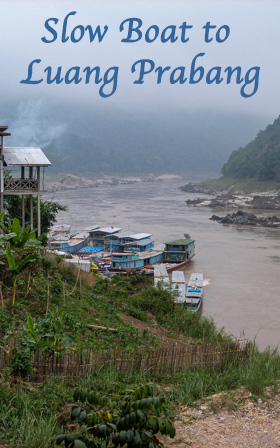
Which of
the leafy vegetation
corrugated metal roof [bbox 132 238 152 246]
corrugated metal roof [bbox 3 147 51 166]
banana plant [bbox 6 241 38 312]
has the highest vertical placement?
corrugated metal roof [bbox 3 147 51 166]

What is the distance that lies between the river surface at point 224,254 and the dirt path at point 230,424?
1.93 meters

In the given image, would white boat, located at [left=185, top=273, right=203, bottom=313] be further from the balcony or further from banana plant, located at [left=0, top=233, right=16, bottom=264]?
banana plant, located at [left=0, top=233, right=16, bottom=264]

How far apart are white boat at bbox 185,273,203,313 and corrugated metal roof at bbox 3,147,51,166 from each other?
19.3 feet

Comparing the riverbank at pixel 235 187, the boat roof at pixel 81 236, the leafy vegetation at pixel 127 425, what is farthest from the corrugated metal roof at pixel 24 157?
the riverbank at pixel 235 187

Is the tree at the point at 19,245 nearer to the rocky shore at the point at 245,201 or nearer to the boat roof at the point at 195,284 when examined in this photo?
the boat roof at the point at 195,284

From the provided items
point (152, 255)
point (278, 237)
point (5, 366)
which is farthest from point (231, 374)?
point (278, 237)

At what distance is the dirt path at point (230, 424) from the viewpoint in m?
4.37

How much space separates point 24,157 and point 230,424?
28.0 ft

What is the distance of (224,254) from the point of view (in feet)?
80.0

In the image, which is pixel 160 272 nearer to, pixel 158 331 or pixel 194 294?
pixel 194 294

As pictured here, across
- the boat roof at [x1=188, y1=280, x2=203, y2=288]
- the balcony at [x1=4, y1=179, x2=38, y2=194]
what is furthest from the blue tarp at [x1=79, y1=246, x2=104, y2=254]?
the balcony at [x1=4, y1=179, x2=38, y2=194]

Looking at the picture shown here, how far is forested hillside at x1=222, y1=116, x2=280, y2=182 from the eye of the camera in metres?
61.9

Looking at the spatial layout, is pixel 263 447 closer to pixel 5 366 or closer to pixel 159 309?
pixel 5 366

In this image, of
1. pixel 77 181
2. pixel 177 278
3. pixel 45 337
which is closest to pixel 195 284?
pixel 177 278
